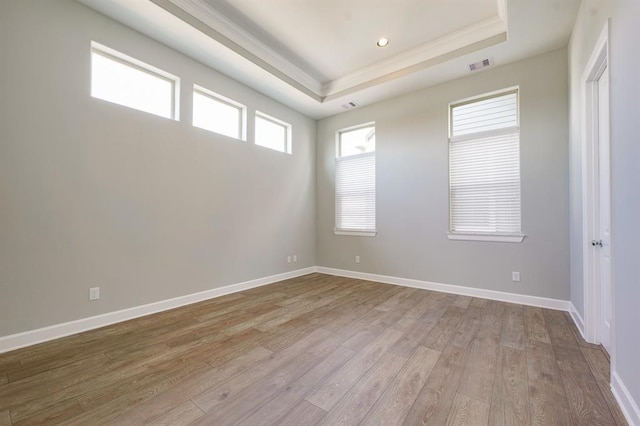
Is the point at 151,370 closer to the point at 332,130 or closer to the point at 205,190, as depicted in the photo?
the point at 205,190

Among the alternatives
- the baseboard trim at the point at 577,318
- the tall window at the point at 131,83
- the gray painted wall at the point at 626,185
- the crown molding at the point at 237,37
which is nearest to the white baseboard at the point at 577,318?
the baseboard trim at the point at 577,318

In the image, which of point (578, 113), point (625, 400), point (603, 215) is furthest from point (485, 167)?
point (625, 400)

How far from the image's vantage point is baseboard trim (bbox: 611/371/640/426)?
4.57 ft

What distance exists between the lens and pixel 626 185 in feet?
5.03

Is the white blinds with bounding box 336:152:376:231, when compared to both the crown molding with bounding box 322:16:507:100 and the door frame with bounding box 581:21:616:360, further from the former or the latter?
the door frame with bounding box 581:21:616:360

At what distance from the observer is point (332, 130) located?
5.50m

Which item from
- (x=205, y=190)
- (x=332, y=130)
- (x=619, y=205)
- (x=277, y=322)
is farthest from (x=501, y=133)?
(x=205, y=190)

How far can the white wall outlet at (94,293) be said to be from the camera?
2732mm

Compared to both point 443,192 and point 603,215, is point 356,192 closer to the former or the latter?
point 443,192

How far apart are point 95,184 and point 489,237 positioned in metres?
4.86

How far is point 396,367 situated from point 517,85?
12.8ft

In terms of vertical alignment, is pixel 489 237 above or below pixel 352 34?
below

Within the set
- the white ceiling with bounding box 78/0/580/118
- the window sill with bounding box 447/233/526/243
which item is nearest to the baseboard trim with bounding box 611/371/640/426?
the window sill with bounding box 447/233/526/243

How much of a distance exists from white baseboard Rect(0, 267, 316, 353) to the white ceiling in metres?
3.18
